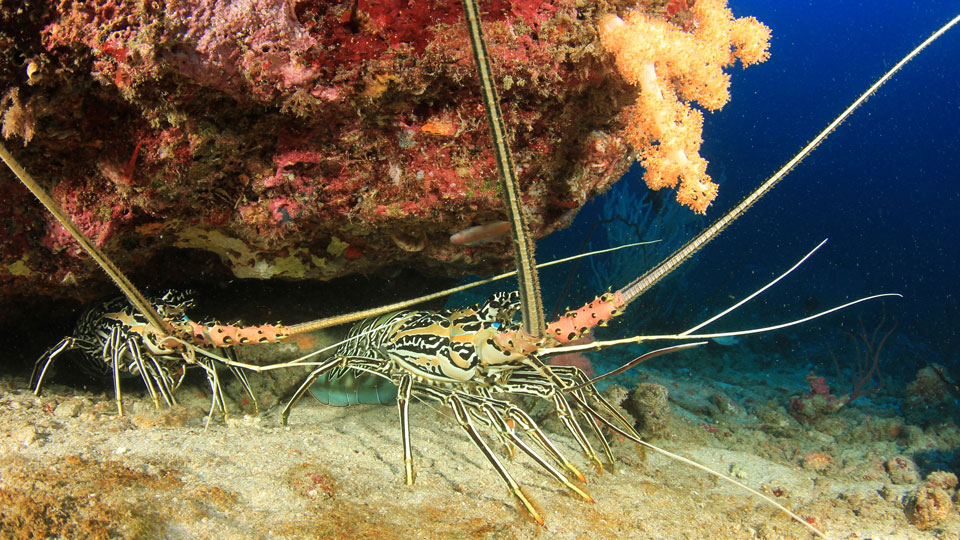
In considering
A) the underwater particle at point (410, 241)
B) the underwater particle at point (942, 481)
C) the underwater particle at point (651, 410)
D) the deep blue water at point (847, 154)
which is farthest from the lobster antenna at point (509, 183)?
the deep blue water at point (847, 154)

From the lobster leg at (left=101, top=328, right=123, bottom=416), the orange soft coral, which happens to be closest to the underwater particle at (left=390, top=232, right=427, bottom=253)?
the orange soft coral

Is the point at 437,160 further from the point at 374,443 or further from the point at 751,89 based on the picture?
the point at 751,89

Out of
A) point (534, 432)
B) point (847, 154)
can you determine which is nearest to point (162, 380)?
point (534, 432)

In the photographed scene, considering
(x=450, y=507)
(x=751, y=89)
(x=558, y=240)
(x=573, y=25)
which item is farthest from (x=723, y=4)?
(x=751, y=89)

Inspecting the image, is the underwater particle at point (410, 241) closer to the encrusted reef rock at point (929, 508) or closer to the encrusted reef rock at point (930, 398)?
the encrusted reef rock at point (929, 508)

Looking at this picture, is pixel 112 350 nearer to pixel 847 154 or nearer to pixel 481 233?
pixel 481 233
